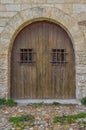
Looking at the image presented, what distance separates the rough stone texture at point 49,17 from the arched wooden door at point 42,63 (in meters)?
0.33

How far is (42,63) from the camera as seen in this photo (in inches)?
271

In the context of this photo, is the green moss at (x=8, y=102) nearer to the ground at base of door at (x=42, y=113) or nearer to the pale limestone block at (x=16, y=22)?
the ground at base of door at (x=42, y=113)

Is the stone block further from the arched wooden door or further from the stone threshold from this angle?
the stone threshold

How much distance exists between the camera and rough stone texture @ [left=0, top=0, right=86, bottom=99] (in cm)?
654

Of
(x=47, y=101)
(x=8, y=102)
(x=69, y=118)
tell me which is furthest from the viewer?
(x=47, y=101)

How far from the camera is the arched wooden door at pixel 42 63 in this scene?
6863mm

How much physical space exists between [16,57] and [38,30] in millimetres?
1024

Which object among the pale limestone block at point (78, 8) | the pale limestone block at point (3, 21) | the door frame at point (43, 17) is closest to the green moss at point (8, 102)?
the door frame at point (43, 17)

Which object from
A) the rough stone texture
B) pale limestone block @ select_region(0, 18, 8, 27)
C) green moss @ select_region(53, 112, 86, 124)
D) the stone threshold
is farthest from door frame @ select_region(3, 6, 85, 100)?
green moss @ select_region(53, 112, 86, 124)

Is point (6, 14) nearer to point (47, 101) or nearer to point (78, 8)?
point (78, 8)

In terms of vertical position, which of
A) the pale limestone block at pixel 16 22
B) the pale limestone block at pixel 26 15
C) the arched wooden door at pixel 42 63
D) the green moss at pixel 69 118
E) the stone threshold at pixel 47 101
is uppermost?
the pale limestone block at pixel 26 15

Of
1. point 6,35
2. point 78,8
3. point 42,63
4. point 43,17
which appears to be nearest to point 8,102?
point 42,63

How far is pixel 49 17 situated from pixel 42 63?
134cm

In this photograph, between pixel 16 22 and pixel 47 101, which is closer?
pixel 16 22
